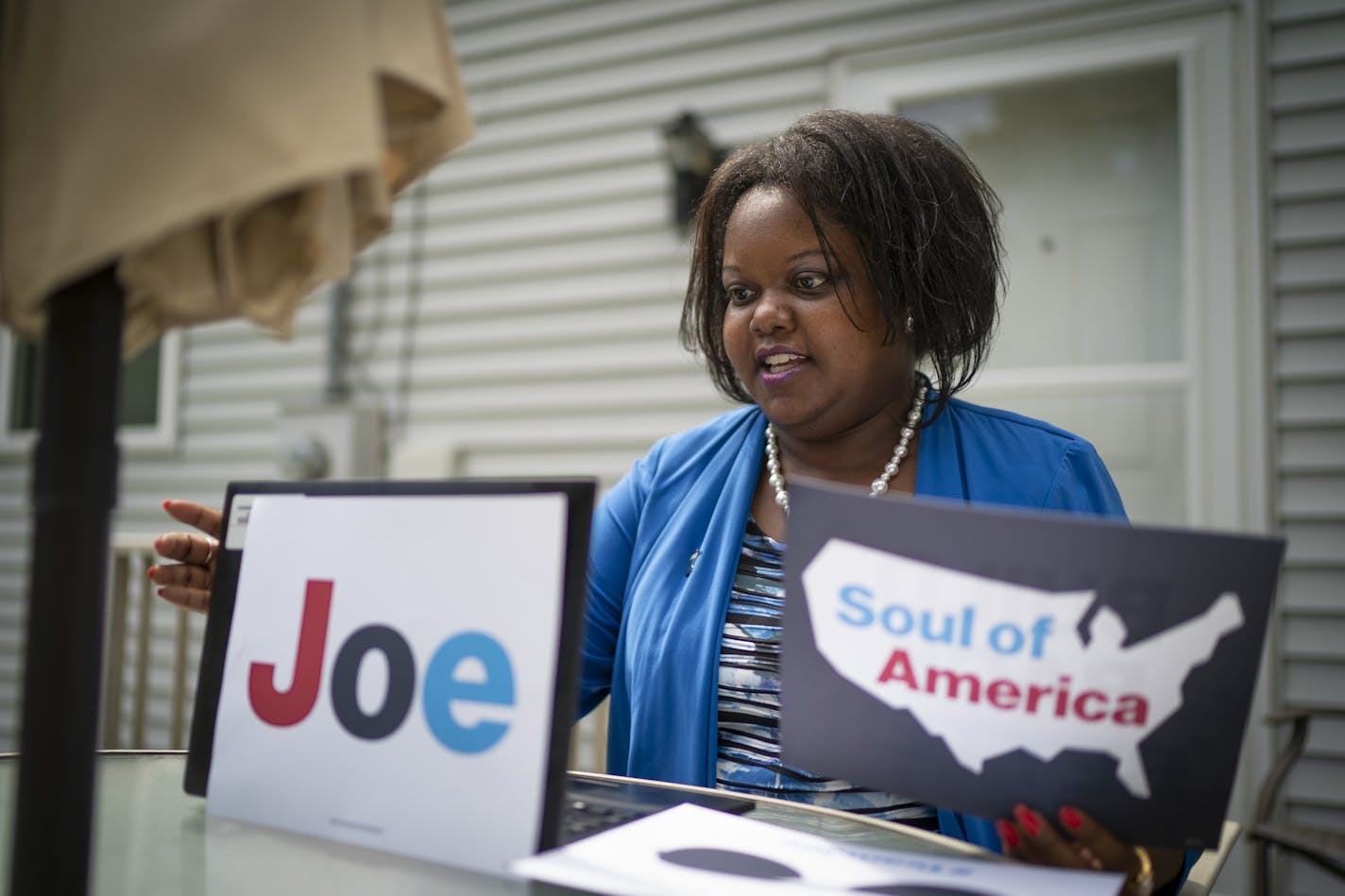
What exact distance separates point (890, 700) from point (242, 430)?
430 cm

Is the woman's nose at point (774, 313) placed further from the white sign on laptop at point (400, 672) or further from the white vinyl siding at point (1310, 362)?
the white vinyl siding at point (1310, 362)

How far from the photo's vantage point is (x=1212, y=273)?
9.22ft

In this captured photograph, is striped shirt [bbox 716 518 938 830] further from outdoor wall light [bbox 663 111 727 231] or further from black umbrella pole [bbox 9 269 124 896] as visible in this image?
outdoor wall light [bbox 663 111 727 231]

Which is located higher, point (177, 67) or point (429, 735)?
point (177, 67)

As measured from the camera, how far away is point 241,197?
21.2 inches

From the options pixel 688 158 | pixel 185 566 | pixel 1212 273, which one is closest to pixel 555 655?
pixel 185 566

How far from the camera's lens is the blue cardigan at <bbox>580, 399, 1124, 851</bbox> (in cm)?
134

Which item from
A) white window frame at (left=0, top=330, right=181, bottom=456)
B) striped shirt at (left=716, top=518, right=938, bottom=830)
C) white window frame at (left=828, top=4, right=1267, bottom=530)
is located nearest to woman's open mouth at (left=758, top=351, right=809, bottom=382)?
striped shirt at (left=716, top=518, right=938, bottom=830)

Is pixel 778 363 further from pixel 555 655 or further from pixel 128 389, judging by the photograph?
pixel 128 389

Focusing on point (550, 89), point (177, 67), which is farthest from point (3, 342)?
point (177, 67)

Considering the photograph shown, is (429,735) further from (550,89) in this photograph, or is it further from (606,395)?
(550,89)

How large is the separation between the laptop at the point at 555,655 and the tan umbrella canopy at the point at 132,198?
224mm

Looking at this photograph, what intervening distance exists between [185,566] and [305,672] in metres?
0.37

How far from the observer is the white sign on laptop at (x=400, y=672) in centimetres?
77
